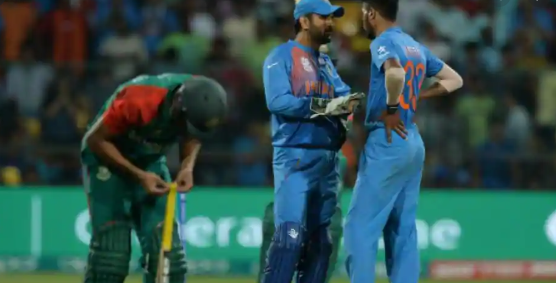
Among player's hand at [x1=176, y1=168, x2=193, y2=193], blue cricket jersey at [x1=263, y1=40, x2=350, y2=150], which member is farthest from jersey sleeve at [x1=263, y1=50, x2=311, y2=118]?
player's hand at [x1=176, y1=168, x2=193, y2=193]

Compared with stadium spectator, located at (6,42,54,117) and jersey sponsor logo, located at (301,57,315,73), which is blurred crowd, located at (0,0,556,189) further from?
jersey sponsor logo, located at (301,57,315,73)

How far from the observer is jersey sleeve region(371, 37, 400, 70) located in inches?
297

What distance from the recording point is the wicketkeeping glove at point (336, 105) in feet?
25.6

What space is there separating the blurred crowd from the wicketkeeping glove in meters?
5.83

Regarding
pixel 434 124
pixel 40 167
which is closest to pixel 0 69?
pixel 40 167

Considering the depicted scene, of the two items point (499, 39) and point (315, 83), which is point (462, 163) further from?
point (315, 83)

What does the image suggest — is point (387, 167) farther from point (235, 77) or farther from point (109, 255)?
point (235, 77)

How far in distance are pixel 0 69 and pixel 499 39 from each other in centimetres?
637

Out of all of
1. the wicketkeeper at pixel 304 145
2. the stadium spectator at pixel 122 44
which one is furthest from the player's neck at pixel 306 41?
the stadium spectator at pixel 122 44

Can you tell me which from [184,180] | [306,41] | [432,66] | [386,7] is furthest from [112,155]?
[432,66]

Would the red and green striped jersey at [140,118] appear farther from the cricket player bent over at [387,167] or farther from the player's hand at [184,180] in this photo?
the cricket player bent over at [387,167]

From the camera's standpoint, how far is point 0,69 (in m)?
14.5

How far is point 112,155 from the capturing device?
25.7 feet

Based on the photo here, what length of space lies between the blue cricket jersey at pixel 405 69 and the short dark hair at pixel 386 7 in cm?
9
